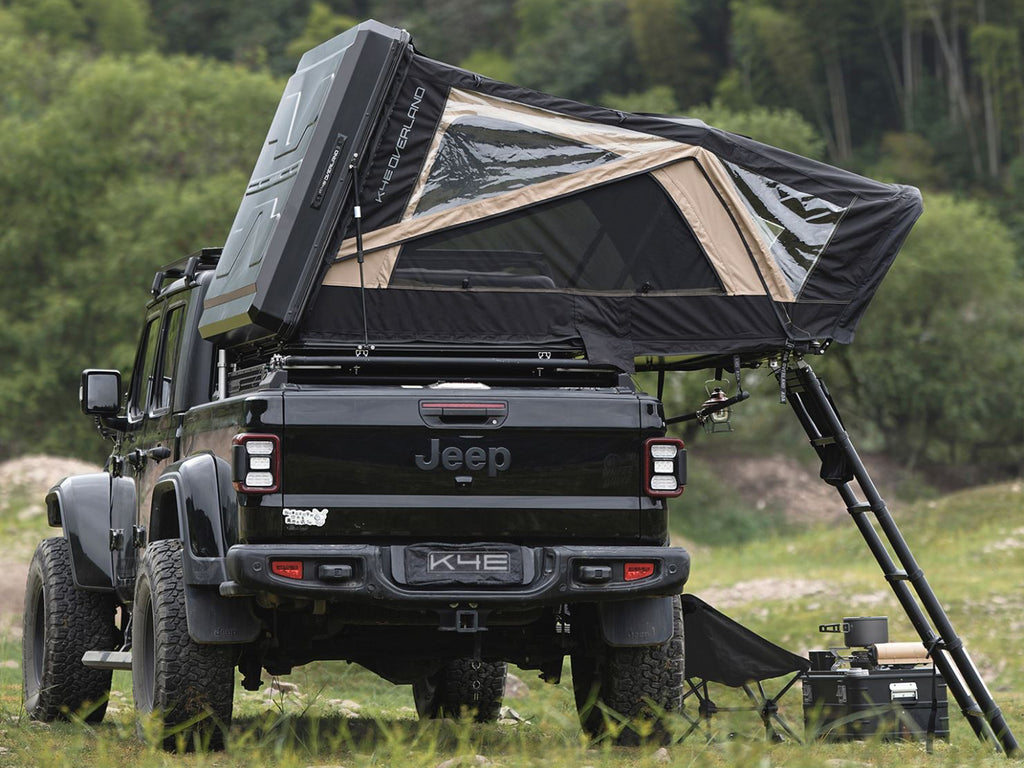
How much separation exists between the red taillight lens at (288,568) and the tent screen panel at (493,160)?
2.03 meters

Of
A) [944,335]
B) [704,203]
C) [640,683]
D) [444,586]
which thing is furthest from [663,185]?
[944,335]

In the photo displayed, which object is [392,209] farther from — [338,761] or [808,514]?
[808,514]

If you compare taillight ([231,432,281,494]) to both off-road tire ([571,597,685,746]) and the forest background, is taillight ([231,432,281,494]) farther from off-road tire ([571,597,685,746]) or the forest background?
the forest background

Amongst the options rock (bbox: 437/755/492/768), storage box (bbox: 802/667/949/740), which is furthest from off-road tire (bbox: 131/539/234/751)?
storage box (bbox: 802/667/949/740)

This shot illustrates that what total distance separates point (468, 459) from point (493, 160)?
77.0 inches

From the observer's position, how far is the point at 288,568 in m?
A: 6.75

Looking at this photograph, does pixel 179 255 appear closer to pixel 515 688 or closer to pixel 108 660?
pixel 515 688

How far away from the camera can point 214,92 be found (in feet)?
159

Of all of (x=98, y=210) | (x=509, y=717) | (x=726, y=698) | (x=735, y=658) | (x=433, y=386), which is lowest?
(x=726, y=698)

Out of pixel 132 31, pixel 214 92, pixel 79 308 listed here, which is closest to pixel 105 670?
pixel 79 308

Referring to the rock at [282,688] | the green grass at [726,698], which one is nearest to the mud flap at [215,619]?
the green grass at [726,698]

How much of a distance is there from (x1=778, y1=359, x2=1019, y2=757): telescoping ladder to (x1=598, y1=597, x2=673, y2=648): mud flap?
2.32 metres

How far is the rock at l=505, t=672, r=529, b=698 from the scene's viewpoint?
43.7 feet

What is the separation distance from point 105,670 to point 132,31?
11633 centimetres
